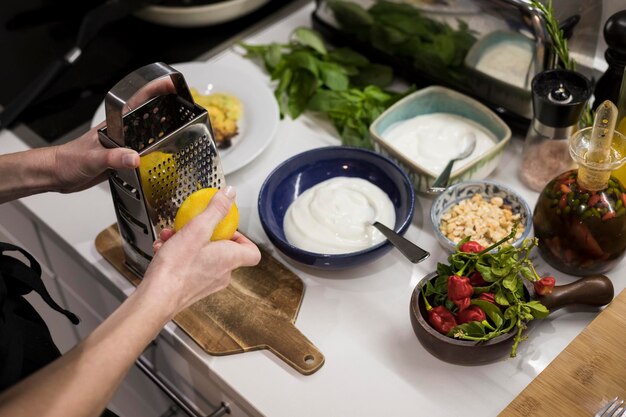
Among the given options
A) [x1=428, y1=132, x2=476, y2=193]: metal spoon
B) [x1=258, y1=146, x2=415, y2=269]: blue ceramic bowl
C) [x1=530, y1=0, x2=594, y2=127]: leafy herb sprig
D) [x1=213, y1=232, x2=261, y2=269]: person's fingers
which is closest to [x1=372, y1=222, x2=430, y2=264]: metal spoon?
[x1=258, y1=146, x2=415, y2=269]: blue ceramic bowl

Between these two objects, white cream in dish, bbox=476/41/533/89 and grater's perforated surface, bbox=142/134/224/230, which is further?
white cream in dish, bbox=476/41/533/89

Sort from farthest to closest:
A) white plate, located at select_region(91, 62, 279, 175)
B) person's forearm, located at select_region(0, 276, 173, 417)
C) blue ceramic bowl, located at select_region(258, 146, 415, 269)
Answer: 1. white plate, located at select_region(91, 62, 279, 175)
2. blue ceramic bowl, located at select_region(258, 146, 415, 269)
3. person's forearm, located at select_region(0, 276, 173, 417)

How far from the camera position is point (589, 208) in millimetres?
1016

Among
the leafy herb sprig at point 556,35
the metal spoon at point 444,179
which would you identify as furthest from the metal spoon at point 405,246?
the leafy herb sprig at point 556,35

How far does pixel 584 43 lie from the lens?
1.24 meters

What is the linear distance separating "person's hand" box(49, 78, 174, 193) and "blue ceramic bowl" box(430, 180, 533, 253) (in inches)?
16.5

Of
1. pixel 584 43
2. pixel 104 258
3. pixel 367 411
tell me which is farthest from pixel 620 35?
pixel 104 258

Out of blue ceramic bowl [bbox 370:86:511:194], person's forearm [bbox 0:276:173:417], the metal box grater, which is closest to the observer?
person's forearm [bbox 0:276:173:417]

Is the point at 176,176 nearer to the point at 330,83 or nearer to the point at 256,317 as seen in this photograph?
the point at 256,317

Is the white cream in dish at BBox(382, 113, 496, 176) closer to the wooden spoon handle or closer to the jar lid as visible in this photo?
the jar lid

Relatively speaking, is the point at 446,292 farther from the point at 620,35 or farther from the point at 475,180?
the point at 620,35

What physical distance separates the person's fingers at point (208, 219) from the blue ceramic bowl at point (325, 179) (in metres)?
0.20

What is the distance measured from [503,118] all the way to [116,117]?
67 cm

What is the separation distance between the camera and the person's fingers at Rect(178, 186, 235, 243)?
864mm
